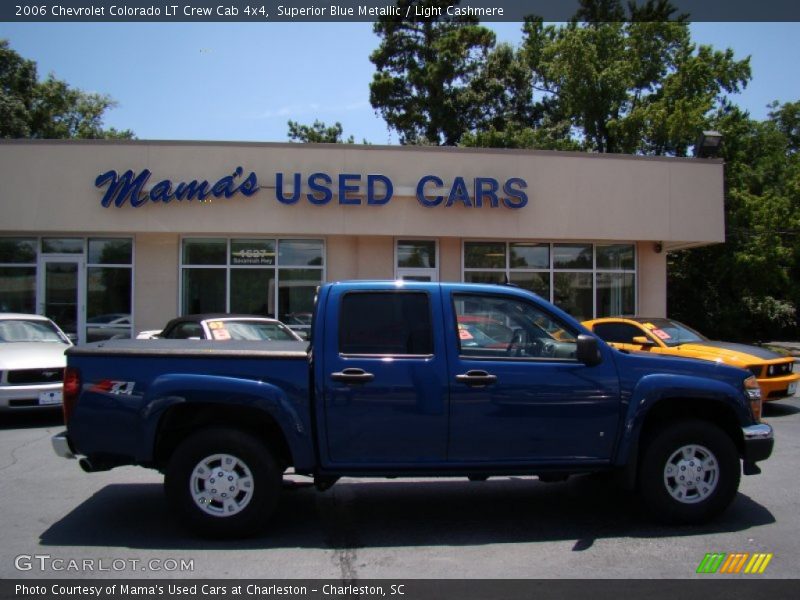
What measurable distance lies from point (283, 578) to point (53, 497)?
3.09 meters

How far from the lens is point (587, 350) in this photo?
5.11m

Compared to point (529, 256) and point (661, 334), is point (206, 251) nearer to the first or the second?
point (529, 256)

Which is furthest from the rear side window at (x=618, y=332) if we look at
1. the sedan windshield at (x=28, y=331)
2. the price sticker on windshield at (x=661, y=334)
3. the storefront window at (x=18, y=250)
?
the storefront window at (x=18, y=250)

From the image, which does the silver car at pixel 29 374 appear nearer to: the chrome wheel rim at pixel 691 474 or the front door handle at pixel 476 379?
the front door handle at pixel 476 379

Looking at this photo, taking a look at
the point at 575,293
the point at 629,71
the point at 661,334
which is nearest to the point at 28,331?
the point at 661,334

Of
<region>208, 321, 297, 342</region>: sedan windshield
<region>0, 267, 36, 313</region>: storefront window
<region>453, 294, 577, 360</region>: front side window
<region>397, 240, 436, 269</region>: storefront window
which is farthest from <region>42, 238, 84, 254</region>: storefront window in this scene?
<region>453, 294, 577, 360</region>: front side window

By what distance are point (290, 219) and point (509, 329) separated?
38.9ft

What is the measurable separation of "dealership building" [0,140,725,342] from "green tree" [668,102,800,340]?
5.21 m

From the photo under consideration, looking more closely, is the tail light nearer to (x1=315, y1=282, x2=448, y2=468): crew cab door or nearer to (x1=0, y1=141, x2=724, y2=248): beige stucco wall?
(x1=315, y1=282, x2=448, y2=468): crew cab door

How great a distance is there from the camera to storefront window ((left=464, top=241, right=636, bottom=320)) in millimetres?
18109

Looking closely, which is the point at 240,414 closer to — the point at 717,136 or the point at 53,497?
the point at 53,497

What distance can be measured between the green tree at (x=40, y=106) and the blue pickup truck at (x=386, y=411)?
30858mm
